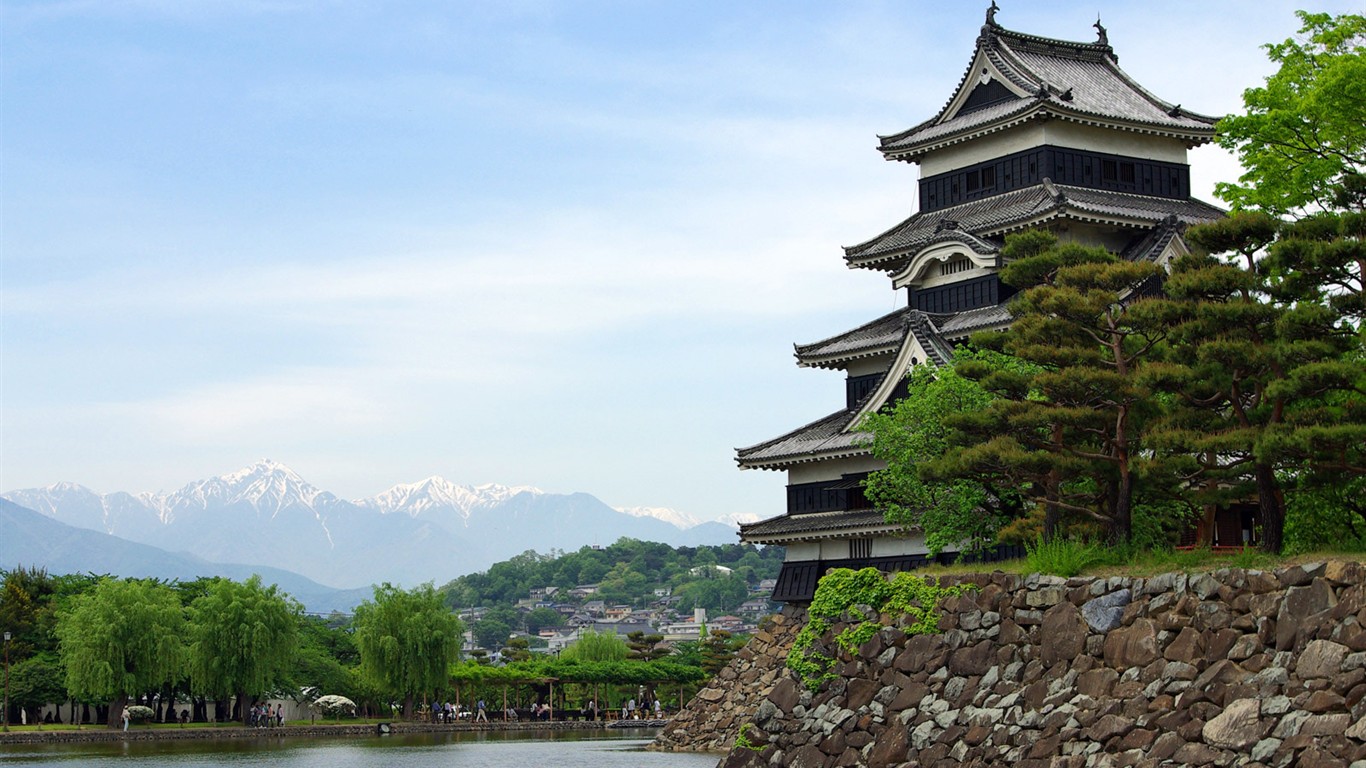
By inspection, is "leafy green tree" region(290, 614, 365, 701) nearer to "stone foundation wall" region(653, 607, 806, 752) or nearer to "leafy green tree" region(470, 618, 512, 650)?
"stone foundation wall" region(653, 607, 806, 752)

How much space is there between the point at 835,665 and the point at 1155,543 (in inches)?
212

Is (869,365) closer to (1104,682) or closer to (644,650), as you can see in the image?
(1104,682)

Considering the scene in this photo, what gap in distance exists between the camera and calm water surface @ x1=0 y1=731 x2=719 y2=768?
36781 mm

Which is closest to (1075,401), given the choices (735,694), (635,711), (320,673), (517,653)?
(735,694)

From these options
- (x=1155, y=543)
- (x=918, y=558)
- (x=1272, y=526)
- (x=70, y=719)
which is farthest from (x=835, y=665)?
(x=70, y=719)

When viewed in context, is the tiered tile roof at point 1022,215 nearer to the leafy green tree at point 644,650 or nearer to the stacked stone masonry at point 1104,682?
the stacked stone masonry at point 1104,682

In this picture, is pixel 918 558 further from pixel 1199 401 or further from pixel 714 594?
pixel 714 594

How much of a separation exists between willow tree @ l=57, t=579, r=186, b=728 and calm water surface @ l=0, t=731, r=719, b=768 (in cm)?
450

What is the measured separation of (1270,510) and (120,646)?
1550 inches

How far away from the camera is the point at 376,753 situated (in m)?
42.5

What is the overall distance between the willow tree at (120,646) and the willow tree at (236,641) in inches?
28.9

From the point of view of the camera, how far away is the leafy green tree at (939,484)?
31797 mm

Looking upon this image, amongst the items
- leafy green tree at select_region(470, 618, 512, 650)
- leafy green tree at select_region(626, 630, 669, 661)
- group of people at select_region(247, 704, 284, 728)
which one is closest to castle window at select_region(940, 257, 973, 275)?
group of people at select_region(247, 704, 284, 728)

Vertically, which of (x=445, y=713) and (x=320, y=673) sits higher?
(x=320, y=673)
